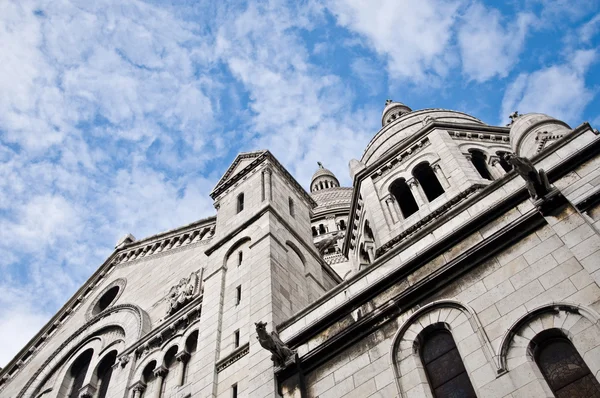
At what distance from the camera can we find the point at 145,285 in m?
23.3

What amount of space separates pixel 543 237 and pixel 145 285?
16166 millimetres

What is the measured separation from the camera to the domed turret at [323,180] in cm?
6881

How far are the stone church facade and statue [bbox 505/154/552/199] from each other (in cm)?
3

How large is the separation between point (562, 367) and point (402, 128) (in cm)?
2220

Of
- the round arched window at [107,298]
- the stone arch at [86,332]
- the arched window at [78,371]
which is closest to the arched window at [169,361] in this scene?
the stone arch at [86,332]

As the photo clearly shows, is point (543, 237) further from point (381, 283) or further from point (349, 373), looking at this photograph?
point (349, 373)

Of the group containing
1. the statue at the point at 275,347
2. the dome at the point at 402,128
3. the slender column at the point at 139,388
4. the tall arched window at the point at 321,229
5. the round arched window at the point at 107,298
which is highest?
the tall arched window at the point at 321,229

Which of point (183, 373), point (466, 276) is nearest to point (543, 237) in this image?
point (466, 276)

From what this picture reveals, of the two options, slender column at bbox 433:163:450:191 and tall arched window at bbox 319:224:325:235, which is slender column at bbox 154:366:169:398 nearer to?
slender column at bbox 433:163:450:191

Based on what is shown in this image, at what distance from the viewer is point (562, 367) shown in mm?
9758

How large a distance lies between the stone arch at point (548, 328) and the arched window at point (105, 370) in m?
14.4

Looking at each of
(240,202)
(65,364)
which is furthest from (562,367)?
(65,364)

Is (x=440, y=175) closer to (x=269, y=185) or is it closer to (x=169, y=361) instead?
(x=269, y=185)

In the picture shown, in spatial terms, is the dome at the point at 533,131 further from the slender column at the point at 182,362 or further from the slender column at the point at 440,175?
the slender column at the point at 182,362
